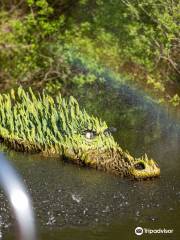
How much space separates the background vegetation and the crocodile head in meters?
5.48

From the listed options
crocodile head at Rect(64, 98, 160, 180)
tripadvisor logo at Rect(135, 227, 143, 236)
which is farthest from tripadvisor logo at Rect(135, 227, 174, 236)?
crocodile head at Rect(64, 98, 160, 180)

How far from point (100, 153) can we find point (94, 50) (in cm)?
799

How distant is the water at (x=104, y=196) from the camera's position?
29.1 ft

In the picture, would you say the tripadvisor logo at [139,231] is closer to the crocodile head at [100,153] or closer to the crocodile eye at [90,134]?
the crocodile head at [100,153]

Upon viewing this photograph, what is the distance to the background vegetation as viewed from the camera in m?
18.5

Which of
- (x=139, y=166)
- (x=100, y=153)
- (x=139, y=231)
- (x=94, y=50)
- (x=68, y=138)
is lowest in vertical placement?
(x=139, y=231)

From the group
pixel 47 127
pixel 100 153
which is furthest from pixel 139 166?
pixel 47 127

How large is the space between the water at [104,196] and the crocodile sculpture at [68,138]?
278 mm

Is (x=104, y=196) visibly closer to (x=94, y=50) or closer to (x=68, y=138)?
(x=68, y=138)

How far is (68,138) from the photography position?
12.6 metres

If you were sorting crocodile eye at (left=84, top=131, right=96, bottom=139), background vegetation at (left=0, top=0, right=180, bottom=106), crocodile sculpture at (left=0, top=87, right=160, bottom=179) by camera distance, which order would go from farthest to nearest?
background vegetation at (left=0, top=0, right=180, bottom=106)
crocodile eye at (left=84, top=131, right=96, bottom=139)
crocodile sculpture at (left=0, top=87, right=160, bottom=179)

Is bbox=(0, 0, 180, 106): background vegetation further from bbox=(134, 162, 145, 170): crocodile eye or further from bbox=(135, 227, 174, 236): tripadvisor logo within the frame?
bbox=(135, 227, 174, 236): tripadvisor logo

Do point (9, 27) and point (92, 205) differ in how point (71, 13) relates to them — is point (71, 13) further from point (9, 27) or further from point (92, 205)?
point (92, 205)

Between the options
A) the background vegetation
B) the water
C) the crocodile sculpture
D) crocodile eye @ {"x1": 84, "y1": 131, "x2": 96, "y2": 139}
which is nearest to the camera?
the water
